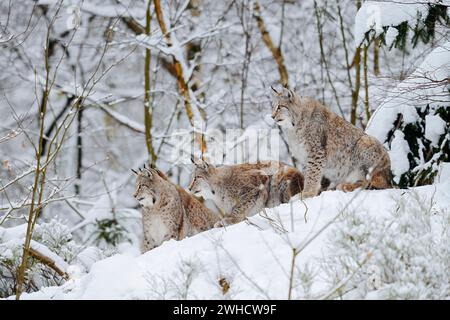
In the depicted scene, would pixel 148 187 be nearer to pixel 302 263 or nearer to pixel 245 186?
pixel 245 186

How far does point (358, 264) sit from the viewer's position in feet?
15.4

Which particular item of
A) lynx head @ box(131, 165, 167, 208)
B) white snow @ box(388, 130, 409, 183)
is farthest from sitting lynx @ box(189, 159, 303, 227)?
white snow @ box(388, 130, 409, 183)

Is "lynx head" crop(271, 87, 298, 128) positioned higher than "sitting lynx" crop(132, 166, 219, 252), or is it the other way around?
"lynx head" crop(271, 87, 298, 128)

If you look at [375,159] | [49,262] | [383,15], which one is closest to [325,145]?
[375,159]

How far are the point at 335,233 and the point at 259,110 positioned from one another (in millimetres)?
8300

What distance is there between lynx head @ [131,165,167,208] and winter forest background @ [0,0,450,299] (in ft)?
1.69

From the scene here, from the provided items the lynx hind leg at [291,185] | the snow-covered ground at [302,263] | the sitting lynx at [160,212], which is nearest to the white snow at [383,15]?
the lynx hind leg at [291,185]

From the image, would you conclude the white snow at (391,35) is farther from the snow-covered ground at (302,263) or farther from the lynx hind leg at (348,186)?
the snow-covered ground at (302,263)

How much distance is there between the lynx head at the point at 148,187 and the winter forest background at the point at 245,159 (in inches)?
20.2

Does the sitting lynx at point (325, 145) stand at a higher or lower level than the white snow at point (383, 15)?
lower

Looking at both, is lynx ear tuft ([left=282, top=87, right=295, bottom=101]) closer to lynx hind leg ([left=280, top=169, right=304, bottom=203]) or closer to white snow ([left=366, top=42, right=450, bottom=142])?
lynx hind leg ([left=280, top=169, right=304, bottom=203])

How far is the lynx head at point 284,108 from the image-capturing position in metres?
7.82

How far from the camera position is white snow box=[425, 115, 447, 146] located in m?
7.37
